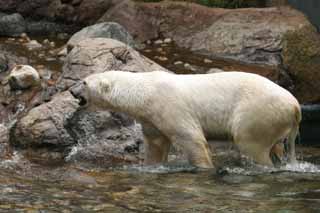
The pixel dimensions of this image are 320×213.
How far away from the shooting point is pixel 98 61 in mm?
10836

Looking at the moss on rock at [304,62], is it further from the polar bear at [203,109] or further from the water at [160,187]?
the polar bear at [203,109]

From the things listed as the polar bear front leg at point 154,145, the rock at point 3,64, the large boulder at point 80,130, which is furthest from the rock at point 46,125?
the rock at point 3,64

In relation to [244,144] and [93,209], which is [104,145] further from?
[93,209]

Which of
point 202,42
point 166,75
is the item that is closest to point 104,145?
point 166,75

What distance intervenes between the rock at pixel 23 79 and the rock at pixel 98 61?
503mm

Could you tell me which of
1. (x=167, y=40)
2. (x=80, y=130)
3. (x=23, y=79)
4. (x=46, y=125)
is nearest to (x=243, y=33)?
(x=167, y=40)

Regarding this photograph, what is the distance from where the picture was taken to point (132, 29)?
640 inches

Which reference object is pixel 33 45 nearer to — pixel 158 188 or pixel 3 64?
pixel 3 64

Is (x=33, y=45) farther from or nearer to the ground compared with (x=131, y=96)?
nearer to the ground

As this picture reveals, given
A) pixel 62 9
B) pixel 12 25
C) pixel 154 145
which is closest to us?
pixel 154 145

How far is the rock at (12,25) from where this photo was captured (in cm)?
1645

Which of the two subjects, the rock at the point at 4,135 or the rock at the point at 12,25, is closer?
the rock at the point at 4,135

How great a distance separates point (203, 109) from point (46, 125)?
7.76 feet

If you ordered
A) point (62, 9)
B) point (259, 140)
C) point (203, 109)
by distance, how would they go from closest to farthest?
point (259, 140) → point (203, 109) → point (62, 9)
